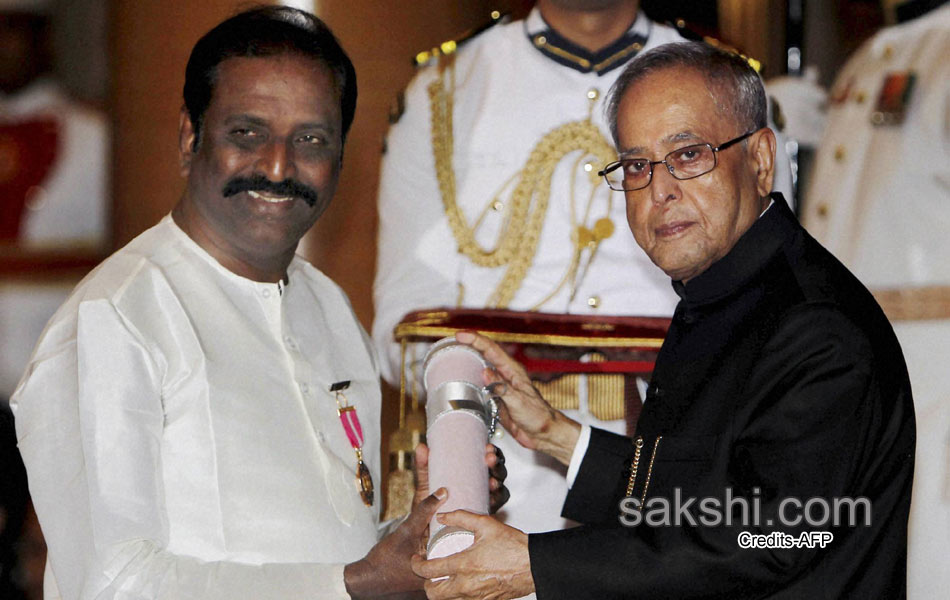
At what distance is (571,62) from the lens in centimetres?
256

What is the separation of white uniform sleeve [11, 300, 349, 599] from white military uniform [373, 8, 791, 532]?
0.85 m

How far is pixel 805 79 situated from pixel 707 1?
1.23ft

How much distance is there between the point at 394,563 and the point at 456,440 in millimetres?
202

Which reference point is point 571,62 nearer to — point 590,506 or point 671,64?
point 671,64

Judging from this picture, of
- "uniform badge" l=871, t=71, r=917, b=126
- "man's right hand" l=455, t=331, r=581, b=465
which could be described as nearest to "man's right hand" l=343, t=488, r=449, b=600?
"man's right hand" l=455, t=331, r=581, b=465

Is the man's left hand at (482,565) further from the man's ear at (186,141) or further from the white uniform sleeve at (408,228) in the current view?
the white uniform sleeve at (408,228)

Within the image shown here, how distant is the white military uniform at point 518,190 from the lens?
8.27 ft

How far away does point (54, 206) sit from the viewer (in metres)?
4.64

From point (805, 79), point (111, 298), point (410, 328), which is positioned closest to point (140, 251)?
point (111, 298)

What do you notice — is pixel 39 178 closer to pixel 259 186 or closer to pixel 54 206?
pixel 54 206

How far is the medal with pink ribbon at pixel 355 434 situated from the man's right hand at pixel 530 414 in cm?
27

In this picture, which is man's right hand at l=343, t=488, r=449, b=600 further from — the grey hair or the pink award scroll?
the grey hair

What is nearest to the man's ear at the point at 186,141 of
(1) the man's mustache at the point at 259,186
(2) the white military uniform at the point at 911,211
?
(1) the man's mustache at the point at 259,186

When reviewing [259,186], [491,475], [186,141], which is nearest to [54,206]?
[186,141]
